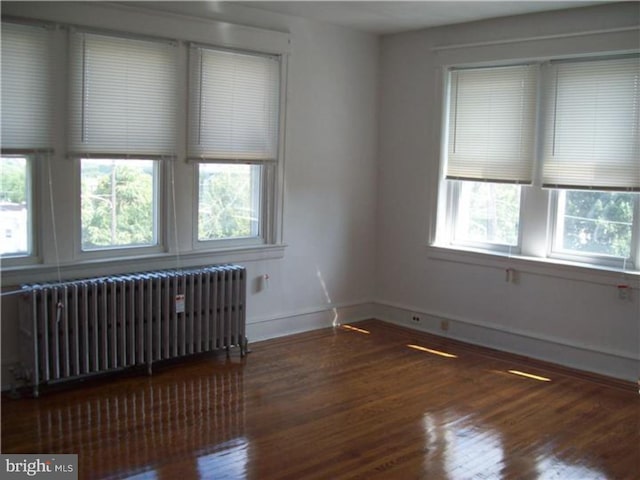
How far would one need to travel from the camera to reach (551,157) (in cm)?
561

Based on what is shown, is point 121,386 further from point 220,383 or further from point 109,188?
point 109,188

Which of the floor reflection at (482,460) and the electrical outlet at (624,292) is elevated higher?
the electrical outlet at (624,292)

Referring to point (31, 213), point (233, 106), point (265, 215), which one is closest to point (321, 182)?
point (265, 215)

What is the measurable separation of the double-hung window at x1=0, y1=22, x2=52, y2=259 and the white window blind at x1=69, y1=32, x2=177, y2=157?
0.66 ft

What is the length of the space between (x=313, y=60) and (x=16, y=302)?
3.15 meters

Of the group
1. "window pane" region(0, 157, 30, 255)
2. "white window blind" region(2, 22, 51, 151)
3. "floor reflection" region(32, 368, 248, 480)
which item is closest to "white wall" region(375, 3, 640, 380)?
"floor reflection" region(32, 368, 248, 480)

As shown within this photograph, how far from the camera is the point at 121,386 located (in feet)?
16.0

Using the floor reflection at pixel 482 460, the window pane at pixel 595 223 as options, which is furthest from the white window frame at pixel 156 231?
the window pane at pixel 595 223

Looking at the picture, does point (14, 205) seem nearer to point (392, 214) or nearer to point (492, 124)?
point (392, 214)

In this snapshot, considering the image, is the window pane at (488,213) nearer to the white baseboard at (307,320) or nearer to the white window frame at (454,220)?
the white window frame at (454,220)

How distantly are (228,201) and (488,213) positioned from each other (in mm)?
2224

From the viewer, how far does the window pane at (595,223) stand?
17.5 feet

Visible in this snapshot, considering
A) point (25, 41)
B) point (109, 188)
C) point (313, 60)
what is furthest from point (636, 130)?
point (25, 41)

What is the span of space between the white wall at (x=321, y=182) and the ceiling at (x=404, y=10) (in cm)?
23
